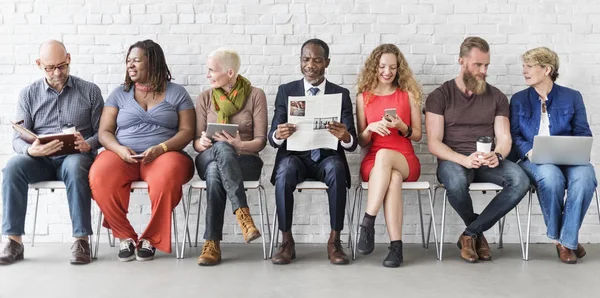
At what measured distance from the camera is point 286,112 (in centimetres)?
438

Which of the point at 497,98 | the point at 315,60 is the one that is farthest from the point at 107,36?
the point at 497,98

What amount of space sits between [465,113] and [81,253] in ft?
8.94

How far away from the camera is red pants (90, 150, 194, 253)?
414 centimetres

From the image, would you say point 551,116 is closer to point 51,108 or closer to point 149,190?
point 149,190

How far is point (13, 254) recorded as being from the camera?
161 inches

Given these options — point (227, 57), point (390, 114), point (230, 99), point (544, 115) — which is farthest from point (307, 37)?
point (544, 115)

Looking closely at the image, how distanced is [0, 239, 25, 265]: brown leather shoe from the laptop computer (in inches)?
135

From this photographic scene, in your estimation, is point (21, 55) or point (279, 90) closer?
point (279, 90)

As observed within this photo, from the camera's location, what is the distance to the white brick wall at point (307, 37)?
4844mm

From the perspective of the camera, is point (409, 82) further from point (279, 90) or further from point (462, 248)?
point (462, 248)

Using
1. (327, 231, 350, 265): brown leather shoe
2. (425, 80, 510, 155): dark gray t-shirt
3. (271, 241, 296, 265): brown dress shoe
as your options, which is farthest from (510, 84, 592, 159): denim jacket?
(271, 241, 296, 265): brown dress shoe

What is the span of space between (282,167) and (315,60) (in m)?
→ 0.78

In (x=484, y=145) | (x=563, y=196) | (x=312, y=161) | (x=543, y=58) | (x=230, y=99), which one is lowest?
(x=563, y=196)

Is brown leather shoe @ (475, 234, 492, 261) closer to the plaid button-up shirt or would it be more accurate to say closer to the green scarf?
the green scarf
